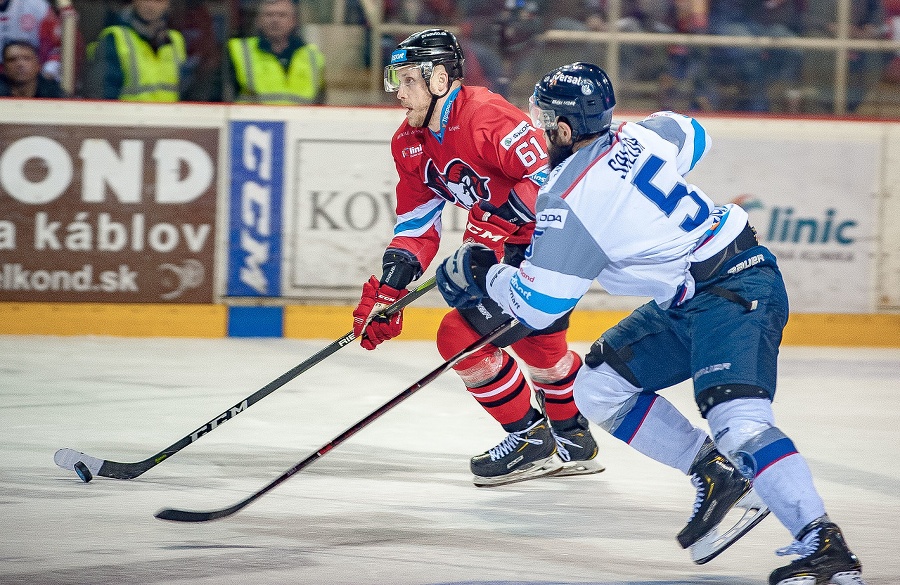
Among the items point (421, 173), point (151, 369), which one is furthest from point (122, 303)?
point (421, 173)

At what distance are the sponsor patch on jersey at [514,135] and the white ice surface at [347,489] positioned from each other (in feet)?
3.50

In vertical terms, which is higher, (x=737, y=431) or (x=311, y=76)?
(x=311, y=76)

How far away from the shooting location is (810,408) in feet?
15.8

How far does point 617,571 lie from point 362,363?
2.89 meters

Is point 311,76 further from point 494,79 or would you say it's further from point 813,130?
point 813,130

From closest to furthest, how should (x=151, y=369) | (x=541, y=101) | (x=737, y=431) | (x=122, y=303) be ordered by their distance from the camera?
(x=737, y=431) < (x=541, y=101) < (x=151, y=369) < (x=122, y=303)

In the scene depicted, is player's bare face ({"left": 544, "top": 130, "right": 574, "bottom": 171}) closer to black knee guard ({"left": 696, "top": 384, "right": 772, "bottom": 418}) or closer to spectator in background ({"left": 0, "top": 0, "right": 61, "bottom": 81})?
black knee guard ({"left": 696, "top": 384, "right": 772, "bottom": 418})

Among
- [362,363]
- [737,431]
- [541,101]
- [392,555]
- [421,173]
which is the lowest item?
[362,363]

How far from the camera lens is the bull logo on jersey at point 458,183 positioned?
3609mm

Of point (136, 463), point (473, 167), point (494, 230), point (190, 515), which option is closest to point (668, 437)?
point (494, 230)

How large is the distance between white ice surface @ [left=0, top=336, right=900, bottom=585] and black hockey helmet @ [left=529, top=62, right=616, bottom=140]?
108 cm

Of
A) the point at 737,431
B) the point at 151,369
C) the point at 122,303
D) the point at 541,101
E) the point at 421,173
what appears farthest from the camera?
the point at 122,303

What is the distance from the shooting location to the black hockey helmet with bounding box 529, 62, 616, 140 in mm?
2730

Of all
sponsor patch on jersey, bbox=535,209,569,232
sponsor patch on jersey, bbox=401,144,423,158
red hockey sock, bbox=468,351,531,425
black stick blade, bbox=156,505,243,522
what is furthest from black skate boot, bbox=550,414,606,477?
sponsor patch on jersey, bbox=535,209,569,232
